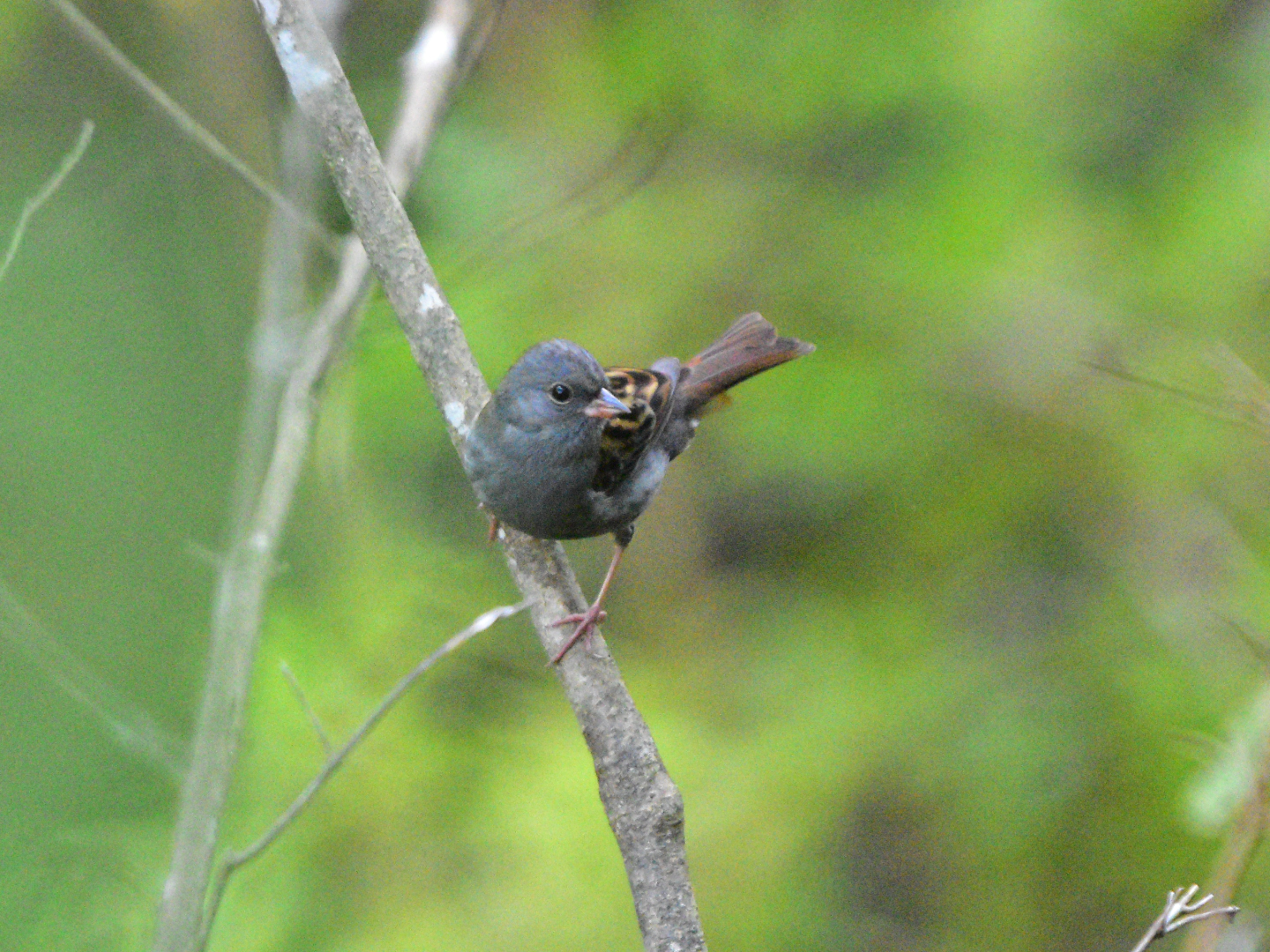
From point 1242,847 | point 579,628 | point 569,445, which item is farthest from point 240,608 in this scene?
point 1242,847

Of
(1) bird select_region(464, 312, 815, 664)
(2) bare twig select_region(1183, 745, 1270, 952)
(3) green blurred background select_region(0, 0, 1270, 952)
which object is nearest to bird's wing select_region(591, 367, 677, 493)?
(1) bird select_region(464, 312, 815, 664)

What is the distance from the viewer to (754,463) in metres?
5.30

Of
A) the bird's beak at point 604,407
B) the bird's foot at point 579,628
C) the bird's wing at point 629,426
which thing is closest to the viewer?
the bird's foot at point 579,628

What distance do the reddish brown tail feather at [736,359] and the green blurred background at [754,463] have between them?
756mm

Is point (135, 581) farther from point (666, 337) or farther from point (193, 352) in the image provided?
point (666, 337)

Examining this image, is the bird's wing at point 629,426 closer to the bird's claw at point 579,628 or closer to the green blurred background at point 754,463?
the green blurred background at point 754,463

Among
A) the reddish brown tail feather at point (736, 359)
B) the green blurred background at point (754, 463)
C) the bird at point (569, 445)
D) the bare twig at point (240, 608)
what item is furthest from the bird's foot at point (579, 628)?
the reddish brown tail feather at point (736, 359)

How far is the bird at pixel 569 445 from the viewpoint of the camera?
10.3ft

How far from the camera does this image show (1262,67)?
4551 mm

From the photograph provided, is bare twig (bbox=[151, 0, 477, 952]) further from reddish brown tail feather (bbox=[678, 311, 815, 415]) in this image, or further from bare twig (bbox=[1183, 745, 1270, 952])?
bare twig (bbox=[1183, 745, 1270, 952])

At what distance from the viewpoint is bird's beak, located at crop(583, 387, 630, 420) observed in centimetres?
338

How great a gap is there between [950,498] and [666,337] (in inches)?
56.5

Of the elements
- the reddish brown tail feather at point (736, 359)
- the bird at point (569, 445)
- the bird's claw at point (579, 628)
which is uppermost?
the reddish brown tail feather at point (736, 359)

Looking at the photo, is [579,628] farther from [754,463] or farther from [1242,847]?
[754,463]
